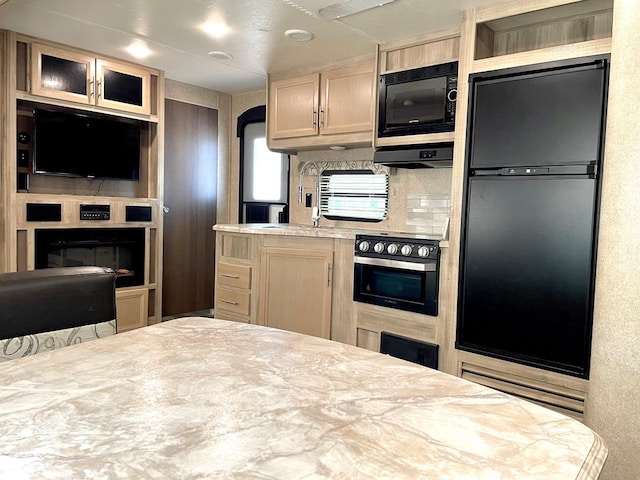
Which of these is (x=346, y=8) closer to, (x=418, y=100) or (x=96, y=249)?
(x=418, y=100)

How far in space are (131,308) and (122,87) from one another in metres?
1.95

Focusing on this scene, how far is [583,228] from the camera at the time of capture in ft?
7.61

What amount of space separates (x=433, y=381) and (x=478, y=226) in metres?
1.91

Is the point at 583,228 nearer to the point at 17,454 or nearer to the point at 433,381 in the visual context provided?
the point at 433,381

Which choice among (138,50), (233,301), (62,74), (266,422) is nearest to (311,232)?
(233,301)

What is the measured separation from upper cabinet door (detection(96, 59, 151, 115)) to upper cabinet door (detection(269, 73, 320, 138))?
115cm

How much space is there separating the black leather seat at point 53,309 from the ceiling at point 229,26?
2039 mm

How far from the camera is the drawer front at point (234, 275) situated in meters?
3.76

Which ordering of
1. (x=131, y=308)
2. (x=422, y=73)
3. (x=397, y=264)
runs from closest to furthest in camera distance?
(x=397, y=264)
(x=422, y=73)
(x=131, y=308)

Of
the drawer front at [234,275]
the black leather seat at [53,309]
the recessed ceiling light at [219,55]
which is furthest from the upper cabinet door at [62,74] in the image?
the black leather seat at [53,309]

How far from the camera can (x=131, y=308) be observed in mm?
4215

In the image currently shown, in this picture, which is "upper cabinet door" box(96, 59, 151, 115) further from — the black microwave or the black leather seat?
the black leather seat

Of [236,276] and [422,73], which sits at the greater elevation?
[422,73]

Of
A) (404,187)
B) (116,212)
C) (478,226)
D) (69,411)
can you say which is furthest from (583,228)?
(116,212)
